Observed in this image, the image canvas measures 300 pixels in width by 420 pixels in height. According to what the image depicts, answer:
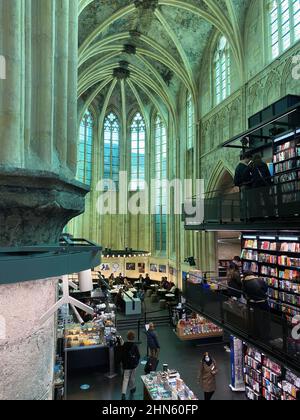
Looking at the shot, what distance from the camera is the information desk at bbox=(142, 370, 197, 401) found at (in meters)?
6.01

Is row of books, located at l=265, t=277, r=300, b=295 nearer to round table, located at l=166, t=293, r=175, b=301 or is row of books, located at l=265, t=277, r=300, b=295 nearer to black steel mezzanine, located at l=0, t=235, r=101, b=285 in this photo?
black steel mezzanine, located at l=0, t=235, r=101, b=285

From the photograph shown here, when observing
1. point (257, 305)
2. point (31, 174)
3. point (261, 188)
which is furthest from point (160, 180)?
point (31, 174)

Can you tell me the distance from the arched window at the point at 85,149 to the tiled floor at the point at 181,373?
52.4 ft

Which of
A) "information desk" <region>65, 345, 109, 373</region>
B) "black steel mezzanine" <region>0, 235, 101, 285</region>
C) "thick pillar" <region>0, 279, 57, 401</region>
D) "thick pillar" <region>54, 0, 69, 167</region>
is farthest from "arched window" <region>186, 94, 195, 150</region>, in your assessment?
"thick pillar" <region>0, 279, 57, 401</region>

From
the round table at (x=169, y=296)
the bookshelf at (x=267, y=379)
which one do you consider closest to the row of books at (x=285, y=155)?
the bookshelf at (x=267, y=379)

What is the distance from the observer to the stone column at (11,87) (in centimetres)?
229

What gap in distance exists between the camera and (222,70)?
15.4 metres

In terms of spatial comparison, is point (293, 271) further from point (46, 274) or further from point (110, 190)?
point (110, 190)

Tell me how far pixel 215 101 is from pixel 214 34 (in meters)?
3.68

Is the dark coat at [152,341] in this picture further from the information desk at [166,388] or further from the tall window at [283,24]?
the tall window at [283,24]

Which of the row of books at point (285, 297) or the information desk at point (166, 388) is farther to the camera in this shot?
the row of books at point (285, 297)

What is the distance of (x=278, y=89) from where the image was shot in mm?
10781
